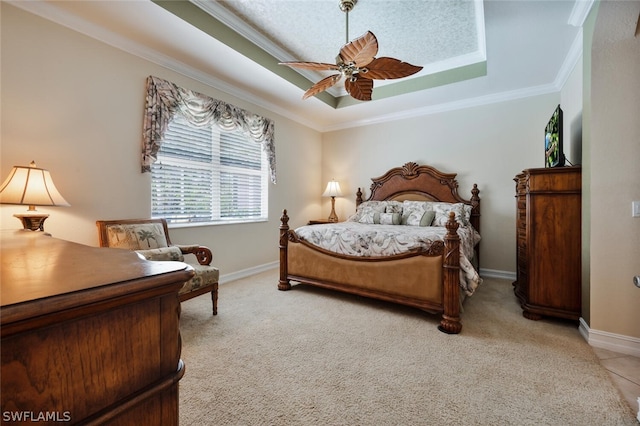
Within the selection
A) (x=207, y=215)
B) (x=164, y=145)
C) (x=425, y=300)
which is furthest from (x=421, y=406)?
(x=164, y=145)

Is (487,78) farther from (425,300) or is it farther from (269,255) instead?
(269,255)

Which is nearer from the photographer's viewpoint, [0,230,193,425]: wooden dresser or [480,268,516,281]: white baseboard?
[0,230,193,425]: wooden dresser

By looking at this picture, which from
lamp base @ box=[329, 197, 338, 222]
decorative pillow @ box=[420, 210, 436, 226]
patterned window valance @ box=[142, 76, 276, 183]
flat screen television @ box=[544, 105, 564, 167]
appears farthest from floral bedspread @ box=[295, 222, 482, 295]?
patterned window valance @ box=[142, 76, 276, 183]

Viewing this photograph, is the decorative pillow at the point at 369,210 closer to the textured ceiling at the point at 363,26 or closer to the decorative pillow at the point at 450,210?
the decorative pillow at the point at 450,210

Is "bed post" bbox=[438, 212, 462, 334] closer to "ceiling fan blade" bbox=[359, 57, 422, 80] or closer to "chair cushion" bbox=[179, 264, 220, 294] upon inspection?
"ceiling fan blade" bbox=[359, 57, 422, 80]

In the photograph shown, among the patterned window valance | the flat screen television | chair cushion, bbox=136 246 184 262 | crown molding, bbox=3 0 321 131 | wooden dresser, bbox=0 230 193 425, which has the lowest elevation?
chair cushion, bbox=136 246 184 262

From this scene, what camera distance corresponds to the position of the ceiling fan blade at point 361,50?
6.19ft

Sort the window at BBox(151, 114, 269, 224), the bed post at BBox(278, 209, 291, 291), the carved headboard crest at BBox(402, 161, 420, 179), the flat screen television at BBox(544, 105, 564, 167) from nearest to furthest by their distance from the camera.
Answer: the flat screen television at BBox(544, 105, 564, 167) → the window at BBox(151, 114, 269, 224) → the bed post at BBox(278, 209, 291, 291) → the carved headboard crest at BBox(402, 161, 420, 179)

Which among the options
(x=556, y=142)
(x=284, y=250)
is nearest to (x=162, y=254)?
(x=284, y=250)

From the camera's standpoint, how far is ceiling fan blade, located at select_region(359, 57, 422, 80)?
85.1 inches

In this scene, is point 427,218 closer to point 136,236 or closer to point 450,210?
point 450,210

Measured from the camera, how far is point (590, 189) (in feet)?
6.68

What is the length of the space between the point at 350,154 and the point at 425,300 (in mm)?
3378

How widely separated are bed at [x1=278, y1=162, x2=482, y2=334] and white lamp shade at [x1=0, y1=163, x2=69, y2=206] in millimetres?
2019
